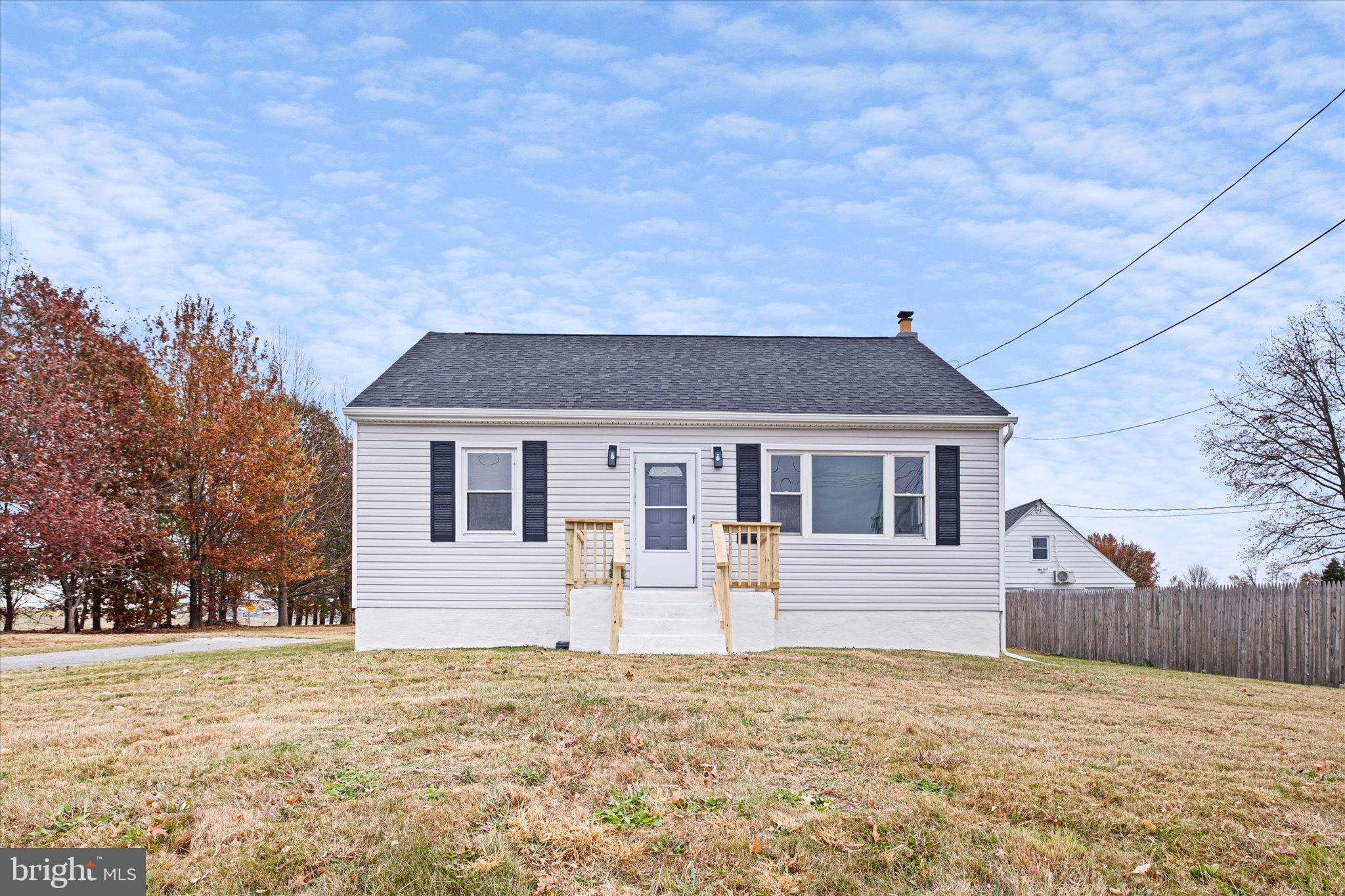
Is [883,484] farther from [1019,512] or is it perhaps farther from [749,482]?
[1019,512]

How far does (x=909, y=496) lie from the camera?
46.5 ft

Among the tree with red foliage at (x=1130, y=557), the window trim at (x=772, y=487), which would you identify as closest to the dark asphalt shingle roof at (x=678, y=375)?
the window trim at (x=772, y=487)

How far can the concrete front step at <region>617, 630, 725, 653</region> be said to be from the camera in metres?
11.9

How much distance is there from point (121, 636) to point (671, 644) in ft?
45.0

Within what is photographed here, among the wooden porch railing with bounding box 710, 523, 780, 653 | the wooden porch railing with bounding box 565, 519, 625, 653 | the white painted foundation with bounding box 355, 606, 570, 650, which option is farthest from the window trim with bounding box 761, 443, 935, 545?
the white painted foundation with bounding box 355, 606, 570, 650

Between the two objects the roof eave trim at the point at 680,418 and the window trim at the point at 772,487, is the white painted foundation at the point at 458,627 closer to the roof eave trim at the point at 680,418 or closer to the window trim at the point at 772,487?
the roof eave trim at the point at 680,418

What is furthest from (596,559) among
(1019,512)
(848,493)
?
(1019,512)

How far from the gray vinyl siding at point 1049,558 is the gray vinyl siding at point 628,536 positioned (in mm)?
22749

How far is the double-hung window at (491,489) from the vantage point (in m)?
13.8

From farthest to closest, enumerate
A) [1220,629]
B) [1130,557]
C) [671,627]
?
1. [1130,557]
2. [1220,629]
3. [671,627]

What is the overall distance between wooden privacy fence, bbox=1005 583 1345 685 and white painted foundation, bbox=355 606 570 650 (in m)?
11.3

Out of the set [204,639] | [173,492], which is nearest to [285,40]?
[204,639]

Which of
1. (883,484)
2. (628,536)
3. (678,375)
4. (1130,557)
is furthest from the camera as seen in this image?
(1130,557)

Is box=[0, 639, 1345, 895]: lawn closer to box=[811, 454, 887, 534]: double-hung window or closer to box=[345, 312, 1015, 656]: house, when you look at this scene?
box=[345, 312, 1015, 656]: house
